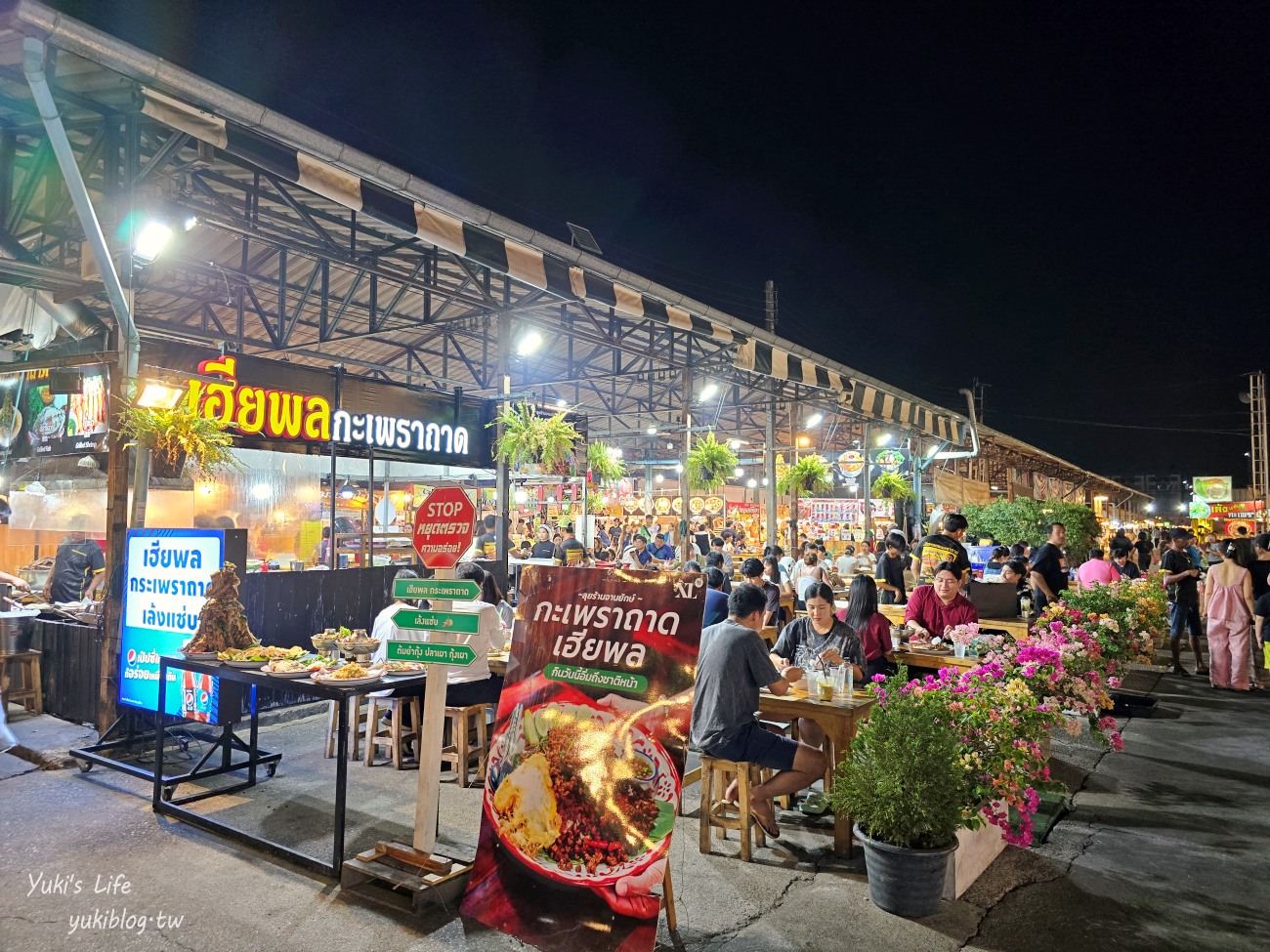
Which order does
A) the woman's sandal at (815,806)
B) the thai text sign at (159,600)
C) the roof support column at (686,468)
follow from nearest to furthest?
1. the woman's sandal at (815,806)
2. the thai text sign at (159,600)
3. the roof support column at (686,468)

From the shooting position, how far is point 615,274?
1119 centimetres

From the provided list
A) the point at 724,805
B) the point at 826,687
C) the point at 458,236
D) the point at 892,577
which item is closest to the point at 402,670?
the point at 724,805

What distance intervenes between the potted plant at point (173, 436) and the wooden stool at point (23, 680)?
2.59 metres

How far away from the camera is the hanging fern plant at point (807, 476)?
1747 cm

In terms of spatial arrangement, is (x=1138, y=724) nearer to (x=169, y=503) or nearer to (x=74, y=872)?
(x=74, y=872)

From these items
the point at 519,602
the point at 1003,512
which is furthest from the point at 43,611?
the point at 1003,512

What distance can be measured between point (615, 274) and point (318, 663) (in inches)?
313

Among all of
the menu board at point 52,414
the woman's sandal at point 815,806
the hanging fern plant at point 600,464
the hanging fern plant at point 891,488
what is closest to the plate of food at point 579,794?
the woman's sandal at point 815,806

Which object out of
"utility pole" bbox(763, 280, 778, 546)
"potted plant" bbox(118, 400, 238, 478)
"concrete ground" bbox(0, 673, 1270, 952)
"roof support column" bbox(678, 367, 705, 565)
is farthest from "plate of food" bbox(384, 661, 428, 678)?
"utility pole" bbox(763, 280, 778, 546)

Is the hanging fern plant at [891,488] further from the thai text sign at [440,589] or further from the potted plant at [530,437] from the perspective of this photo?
the thai text sign at [440,589]

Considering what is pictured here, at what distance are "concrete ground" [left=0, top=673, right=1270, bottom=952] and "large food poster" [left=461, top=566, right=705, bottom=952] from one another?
53 centimetres

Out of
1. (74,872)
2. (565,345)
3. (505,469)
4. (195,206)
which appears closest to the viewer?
(74,872)

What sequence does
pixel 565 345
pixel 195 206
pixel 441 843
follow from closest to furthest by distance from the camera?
pixel 441 843
pixel 195 206
pixel 565 345

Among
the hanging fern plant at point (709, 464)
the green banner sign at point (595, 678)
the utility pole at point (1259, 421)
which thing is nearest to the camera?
the green banner sign at point (595, 678)
